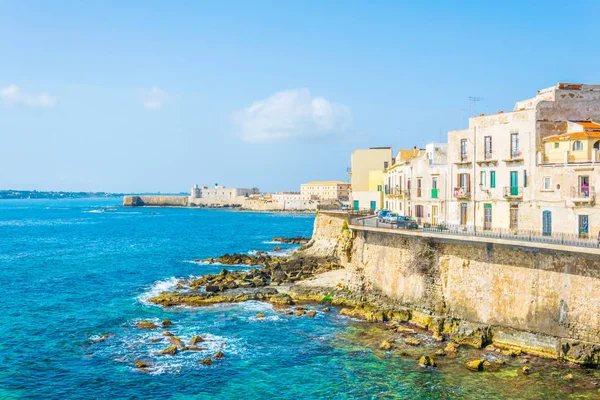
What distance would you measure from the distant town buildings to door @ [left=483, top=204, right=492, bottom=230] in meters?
0.06

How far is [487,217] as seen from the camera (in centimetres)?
3438

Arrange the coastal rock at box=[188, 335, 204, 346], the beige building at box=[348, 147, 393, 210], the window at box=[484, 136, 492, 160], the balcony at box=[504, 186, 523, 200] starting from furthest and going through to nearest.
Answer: the beige building at box=[348, 147, 393, 210], the window at box=[484, 136, 492, 160], the balcony at box=[504, 186, 523, 200], the coastal rock at box=[188, 335, 204, 346]

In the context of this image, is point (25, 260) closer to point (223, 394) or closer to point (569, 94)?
point (223, 394)

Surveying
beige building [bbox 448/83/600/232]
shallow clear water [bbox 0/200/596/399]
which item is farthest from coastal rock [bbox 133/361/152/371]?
beige building [bbox 448/83/600/232]

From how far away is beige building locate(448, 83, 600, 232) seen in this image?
30812 mm

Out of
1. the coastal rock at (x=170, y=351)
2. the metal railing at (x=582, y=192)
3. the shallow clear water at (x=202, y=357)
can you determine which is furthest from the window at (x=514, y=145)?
the coastal rock at (x=170, y=351)

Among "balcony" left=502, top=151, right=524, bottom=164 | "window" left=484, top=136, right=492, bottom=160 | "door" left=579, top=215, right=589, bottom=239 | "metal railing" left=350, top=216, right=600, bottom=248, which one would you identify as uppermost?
"window" left=484, top=136, right=492, bottom=160

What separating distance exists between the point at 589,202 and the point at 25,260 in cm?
6110

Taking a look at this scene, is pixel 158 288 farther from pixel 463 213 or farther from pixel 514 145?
pixel 514 145

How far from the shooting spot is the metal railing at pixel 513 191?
31895mm

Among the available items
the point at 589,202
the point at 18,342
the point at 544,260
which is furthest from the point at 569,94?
the point at 18,342

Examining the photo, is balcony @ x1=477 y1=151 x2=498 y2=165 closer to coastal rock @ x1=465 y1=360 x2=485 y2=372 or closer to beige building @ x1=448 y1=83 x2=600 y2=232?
beige building @ x1=448 y1=83 x2=600 y2=232

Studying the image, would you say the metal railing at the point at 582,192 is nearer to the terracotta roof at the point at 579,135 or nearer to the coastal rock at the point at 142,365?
the terracotta roof at the point at 579,135

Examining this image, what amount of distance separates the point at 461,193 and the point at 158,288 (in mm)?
26529
